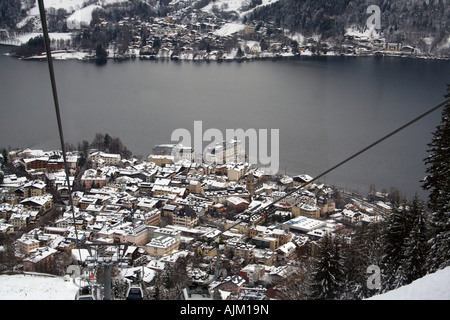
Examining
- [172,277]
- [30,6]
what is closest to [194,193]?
[172,277]

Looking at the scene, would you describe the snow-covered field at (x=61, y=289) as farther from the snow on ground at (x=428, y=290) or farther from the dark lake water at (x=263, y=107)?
the dark lake water at (x=263, y=107)

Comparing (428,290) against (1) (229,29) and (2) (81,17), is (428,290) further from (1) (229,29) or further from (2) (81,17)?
(2) (81,17)

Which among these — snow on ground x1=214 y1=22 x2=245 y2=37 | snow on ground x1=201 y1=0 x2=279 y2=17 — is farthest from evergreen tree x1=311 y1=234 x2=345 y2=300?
snow on ground x1=201 y1=0 x2=279 y2=17

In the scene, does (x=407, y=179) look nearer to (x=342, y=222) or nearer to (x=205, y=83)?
(x=342, y=222)

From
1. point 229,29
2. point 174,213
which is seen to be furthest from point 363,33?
point 174,213

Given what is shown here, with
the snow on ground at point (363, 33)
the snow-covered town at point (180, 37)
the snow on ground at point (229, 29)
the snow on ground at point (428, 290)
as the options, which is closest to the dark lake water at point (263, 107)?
the snow-covered town at point (180, 37)

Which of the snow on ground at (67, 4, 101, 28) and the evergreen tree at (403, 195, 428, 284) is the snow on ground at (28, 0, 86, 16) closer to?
the snow on ground at (67, 4, 101, 28)
